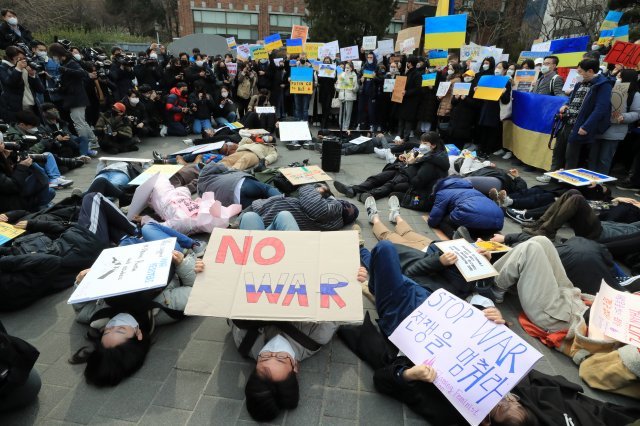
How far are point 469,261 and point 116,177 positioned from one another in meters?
5.15

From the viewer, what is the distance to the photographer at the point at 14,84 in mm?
6609

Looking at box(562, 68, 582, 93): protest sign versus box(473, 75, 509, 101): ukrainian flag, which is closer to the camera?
box(562, 68, 582, 93): protest sign

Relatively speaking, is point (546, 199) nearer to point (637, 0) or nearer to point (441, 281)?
point (441, 281)

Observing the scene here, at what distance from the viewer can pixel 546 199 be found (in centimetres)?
528

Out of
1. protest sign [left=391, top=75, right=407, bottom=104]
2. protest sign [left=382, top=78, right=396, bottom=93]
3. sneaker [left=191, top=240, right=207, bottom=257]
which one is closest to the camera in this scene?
sneaker [left=191, top=240, right=207, bottom=257]

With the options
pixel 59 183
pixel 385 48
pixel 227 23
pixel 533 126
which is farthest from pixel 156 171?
pixel 227 23

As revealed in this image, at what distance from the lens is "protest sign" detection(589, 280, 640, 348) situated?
2.40m

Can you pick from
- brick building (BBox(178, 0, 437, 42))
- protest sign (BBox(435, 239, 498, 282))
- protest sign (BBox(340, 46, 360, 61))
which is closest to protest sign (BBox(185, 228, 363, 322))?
protest sign (BBox(435, 239, 498, 282))

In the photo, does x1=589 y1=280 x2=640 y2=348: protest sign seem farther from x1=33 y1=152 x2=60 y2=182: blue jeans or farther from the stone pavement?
x1=33 y1=152 x2=60 y2=182: blue jeans

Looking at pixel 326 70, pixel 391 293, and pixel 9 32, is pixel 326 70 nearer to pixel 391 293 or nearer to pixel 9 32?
pixel 9 32

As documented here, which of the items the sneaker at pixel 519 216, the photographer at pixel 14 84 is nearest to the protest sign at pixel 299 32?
the photographer at pixel 14 84

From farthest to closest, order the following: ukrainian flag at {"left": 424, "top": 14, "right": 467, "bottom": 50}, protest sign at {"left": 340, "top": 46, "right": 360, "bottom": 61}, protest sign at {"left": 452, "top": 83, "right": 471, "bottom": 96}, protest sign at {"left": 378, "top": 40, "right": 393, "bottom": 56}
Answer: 1. protest sign at {"left": 378, "top": 40, "right": 393, "bottom": 56}
2. protest sign at {"left": 340, "top": 46, "right": 360, "bottom": 61}
3. ukrainian flag at {"left": 424, "top": 14, "right": 467, "bottom": 50}
4. protest sign at {"left": 452, "top": 83, "right": 471, "bottom": 96}

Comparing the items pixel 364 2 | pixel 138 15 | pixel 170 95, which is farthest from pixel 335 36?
pixel 138 15

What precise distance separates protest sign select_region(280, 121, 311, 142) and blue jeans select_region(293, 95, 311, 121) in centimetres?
261
